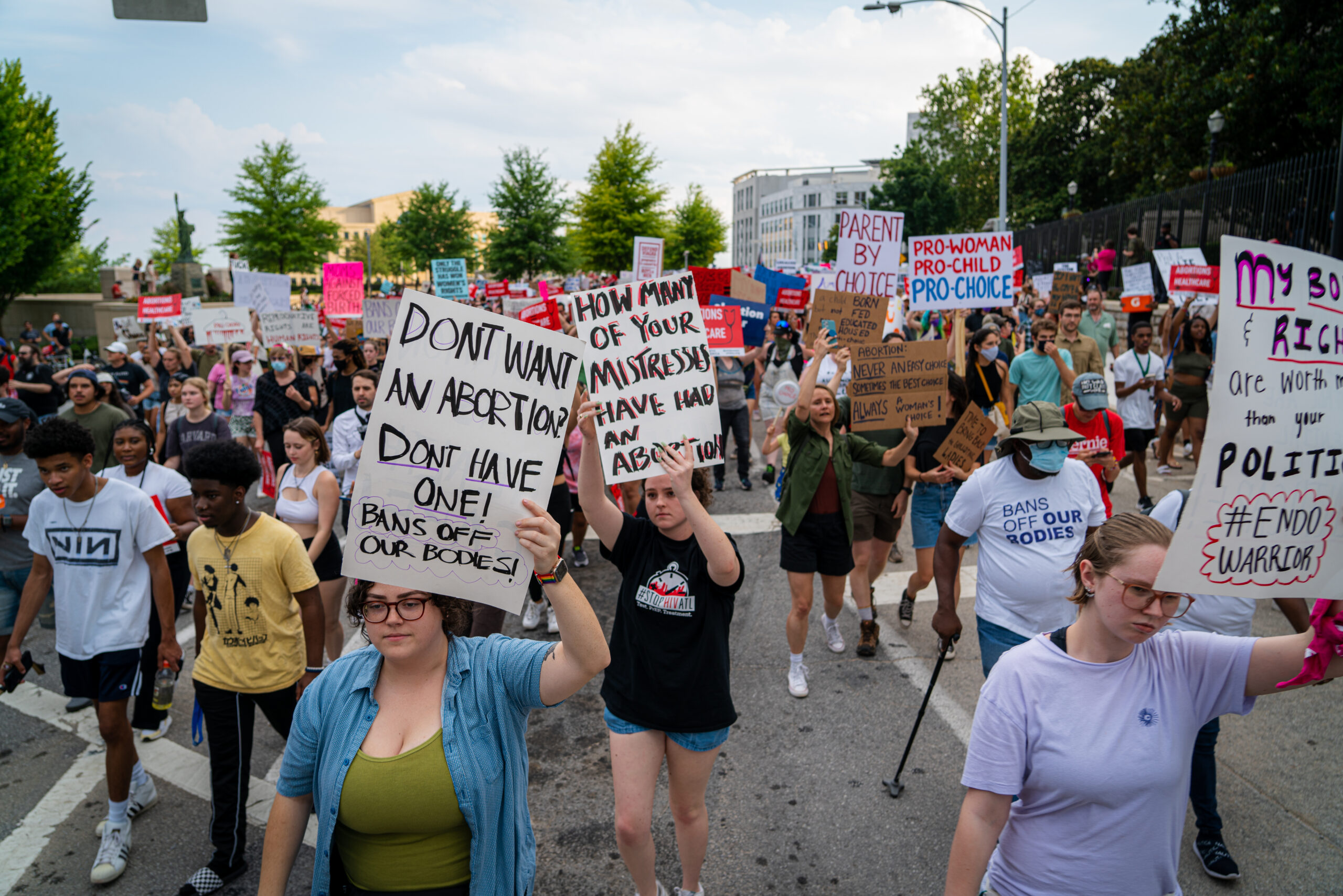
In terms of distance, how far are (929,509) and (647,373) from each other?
11.5 ft

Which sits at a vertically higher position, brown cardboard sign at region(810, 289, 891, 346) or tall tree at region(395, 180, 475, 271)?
tall tree at region(395, 180, 475, 271)

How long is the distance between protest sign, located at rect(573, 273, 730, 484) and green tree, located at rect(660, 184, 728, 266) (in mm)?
59550

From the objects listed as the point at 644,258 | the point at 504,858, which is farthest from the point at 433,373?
the point at 644,258

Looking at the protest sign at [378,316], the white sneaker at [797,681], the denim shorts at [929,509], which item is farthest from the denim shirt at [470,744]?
the protest sign at [378,316]

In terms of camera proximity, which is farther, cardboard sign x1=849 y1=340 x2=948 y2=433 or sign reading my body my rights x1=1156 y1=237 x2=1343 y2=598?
cardboard sign x1=849 y1=340 x2=948 y2=433

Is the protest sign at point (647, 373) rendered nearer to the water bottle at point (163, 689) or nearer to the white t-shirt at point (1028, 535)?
the white t-shirt at point (1028, 535)

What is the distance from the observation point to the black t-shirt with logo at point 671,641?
3170 mm

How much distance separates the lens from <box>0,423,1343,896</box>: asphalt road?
369cm

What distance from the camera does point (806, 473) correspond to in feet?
17.3

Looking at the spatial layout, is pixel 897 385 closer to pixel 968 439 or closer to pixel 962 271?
pixel 968 439

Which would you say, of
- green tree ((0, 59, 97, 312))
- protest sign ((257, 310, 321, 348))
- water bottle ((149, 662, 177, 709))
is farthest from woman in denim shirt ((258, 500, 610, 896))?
green tree ((0, 59, 97, 312))

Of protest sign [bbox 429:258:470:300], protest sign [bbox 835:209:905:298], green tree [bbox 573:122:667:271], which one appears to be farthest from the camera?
green tree [bbox 573:122:667:271]

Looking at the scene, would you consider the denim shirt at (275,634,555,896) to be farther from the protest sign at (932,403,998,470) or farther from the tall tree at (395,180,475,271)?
the tall tree at (395,180,475,271)

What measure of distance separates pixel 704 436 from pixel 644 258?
11289mm
